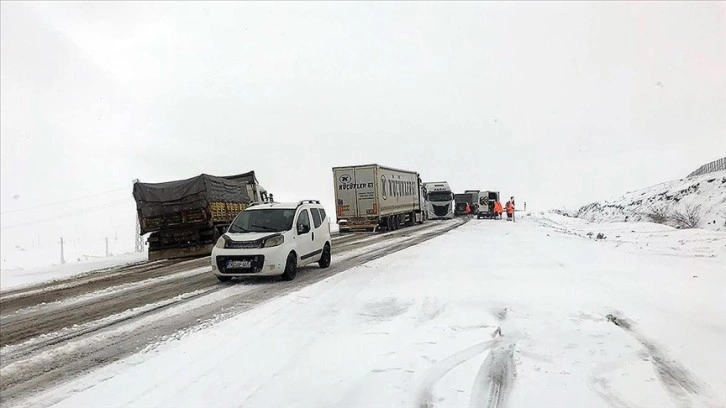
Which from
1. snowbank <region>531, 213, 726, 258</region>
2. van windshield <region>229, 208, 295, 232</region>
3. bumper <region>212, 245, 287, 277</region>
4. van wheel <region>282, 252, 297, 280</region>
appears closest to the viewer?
bumper <region>212, 245, 287, 277</region>

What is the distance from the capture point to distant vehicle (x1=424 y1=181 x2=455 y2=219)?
46.0 m

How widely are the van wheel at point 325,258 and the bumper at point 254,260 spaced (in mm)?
2378

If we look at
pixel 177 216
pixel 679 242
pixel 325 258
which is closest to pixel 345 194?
pixel 177 216

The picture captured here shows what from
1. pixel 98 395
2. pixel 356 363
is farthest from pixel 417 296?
pixel 98 395

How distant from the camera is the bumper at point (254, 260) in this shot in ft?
35.8

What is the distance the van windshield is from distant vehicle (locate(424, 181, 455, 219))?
114ft

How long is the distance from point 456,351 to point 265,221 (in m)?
7.67

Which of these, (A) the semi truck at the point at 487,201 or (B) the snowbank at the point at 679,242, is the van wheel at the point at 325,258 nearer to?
(B) the snowbank at the point at 679,242

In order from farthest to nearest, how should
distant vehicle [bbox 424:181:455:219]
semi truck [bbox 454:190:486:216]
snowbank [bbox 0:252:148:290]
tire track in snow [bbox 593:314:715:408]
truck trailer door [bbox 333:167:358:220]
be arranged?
semi truck [bbox 454:190:486:216] → distant vehicle [bbox 424:181:455:219] → truck trailer door [bbox 333:167:358:220] → snowbank [bbox 0:252:148:290] → tire track in snow [bbox 593:314:715:408]

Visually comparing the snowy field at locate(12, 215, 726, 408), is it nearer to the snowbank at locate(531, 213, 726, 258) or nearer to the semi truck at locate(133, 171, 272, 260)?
the snowbank at locate(531, 213, 726, 258)

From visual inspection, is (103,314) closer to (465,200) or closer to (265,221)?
(265,221)

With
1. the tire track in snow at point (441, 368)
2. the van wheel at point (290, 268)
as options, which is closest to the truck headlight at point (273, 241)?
the van wheel at point (290, 268)

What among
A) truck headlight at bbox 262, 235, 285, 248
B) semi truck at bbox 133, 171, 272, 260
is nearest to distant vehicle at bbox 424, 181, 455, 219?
semi truck at bbox 133, 171, 272, 260

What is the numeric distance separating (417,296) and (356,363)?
11.3 ft
